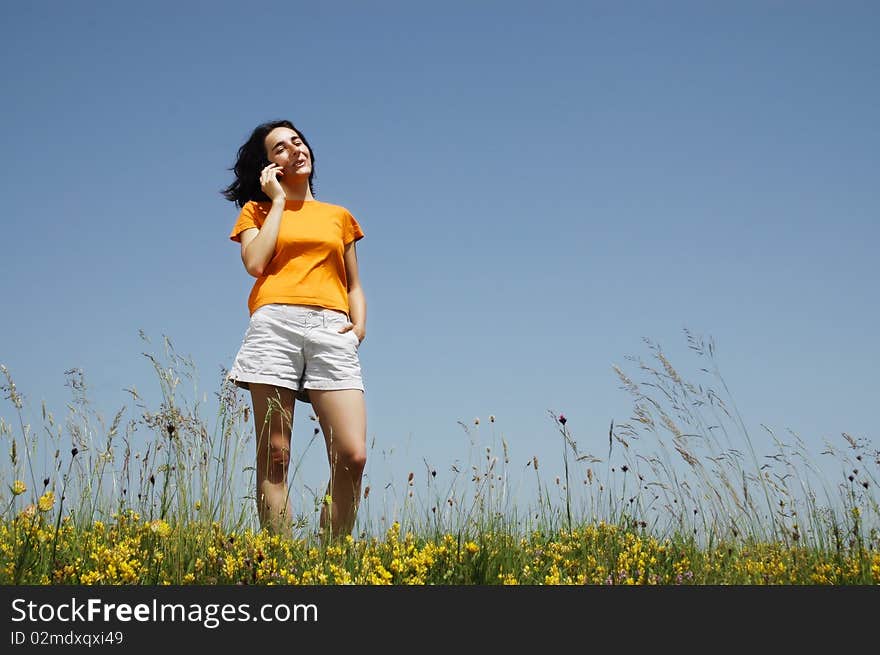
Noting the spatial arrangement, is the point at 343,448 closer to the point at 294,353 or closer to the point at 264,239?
the point at 294,353

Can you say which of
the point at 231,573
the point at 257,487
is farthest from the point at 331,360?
the point at 231,573

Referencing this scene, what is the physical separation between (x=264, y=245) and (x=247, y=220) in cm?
40

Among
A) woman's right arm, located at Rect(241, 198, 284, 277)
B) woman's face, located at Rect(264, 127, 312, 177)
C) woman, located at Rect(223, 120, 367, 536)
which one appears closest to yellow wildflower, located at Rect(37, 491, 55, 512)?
woman, located at Rect(223, 120, 367, 536)

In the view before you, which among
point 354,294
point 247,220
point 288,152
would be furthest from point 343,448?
point 288,152

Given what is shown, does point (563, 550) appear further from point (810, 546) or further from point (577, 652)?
point (577, 652)

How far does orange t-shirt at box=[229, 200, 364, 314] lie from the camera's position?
477 centimetres

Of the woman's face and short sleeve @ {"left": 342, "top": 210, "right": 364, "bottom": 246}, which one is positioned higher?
the woman's face

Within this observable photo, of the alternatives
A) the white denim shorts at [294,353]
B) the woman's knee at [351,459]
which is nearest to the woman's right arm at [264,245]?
the white denim shorts at [294,353]

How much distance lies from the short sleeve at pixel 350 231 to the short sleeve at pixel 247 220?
54cm

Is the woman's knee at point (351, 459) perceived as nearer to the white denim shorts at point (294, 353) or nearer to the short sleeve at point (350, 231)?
the white denim shorts at point (294, 353)

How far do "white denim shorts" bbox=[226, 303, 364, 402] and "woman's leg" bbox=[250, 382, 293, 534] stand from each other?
10cm

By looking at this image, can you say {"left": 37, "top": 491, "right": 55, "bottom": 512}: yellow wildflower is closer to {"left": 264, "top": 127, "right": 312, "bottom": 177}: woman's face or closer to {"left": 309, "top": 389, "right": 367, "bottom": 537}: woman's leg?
{"left": 309, "top": 389, "right": 367, "bottom": 537}: woman's leg

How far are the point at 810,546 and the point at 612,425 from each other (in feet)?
3.91

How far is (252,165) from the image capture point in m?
5.42
